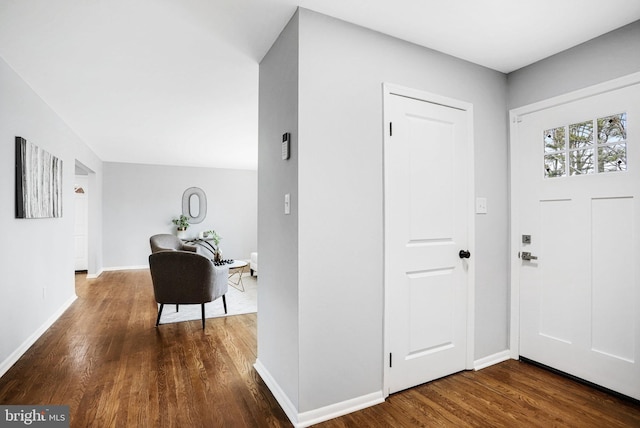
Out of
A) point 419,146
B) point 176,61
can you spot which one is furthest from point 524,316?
point 176,61

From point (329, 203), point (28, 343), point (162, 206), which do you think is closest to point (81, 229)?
point (162, 206)

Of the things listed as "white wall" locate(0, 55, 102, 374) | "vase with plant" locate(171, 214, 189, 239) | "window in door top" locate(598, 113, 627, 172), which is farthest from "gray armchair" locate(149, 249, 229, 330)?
"vase with plant" locate(171, 214, 189, 239)

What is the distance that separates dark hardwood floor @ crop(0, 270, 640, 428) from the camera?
1.83 meters

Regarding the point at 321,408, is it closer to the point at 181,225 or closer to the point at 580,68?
the point at 580,68

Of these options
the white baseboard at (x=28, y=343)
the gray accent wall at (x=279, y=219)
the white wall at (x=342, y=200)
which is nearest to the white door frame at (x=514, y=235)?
the white wall at (x=342, y=200)

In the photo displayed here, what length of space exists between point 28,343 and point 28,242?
903 millimetres

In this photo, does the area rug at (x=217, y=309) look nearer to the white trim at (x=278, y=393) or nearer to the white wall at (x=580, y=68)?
the white trim at (x=278, y=393)

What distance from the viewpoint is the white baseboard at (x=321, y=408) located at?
1.79 metres

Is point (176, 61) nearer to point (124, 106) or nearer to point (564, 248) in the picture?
point (124, 106)

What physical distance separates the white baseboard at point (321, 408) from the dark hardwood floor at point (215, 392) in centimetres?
3

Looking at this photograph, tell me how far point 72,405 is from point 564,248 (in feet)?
11.4

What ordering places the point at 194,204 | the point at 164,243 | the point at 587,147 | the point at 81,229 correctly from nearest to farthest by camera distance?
the point at 587,147 < the point at 164,243 < the point at 81,229 < the point at 194,204

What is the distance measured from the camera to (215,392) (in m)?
2.13

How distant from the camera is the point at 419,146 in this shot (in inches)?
87.5
